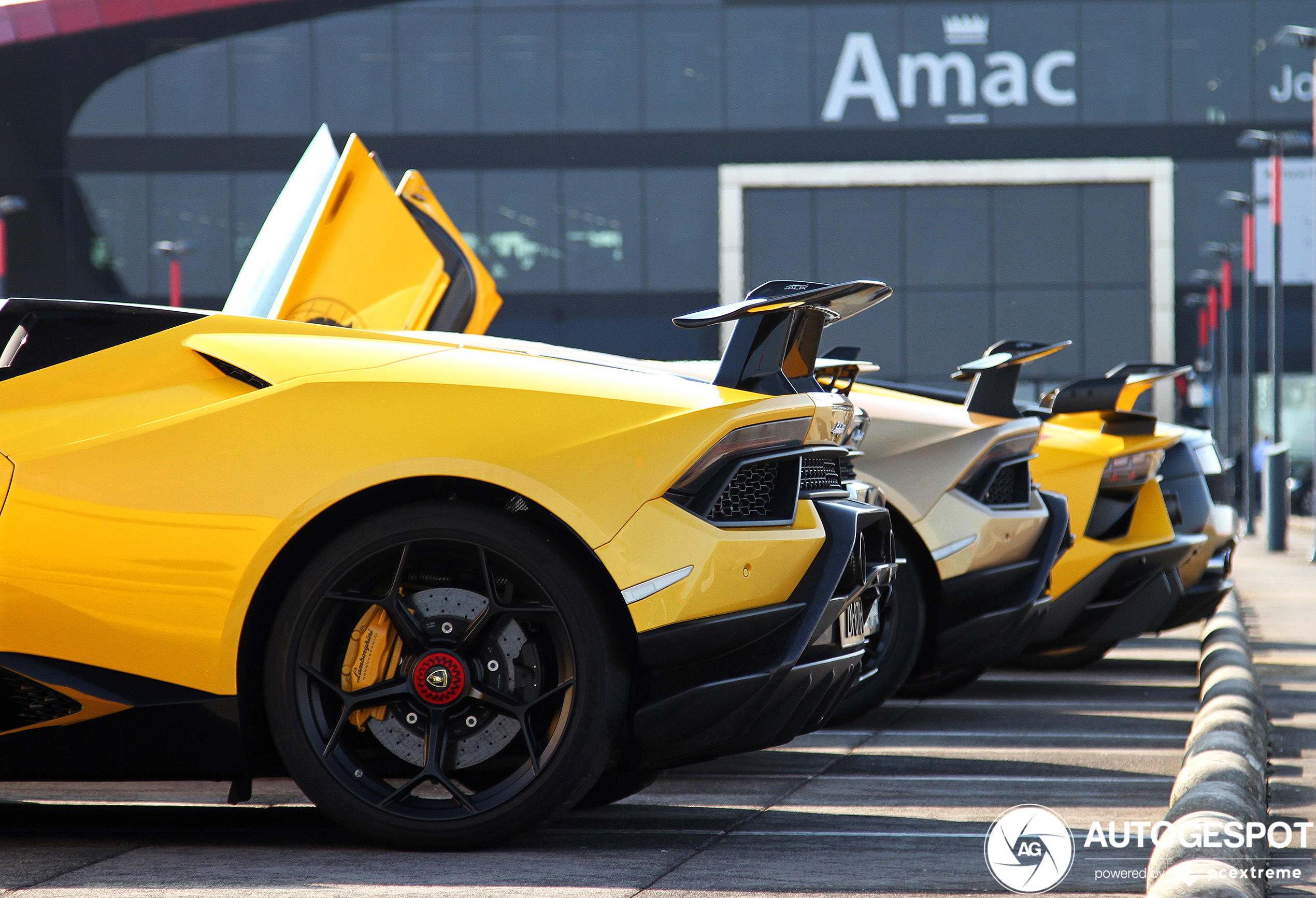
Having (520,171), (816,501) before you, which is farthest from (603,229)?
(816,501)

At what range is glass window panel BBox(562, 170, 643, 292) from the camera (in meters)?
39.1

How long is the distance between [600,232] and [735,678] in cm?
3597

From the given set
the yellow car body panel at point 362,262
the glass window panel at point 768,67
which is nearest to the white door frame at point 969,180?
the glass window panel at point 768,67

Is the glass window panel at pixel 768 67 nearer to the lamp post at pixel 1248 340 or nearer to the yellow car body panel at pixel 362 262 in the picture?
the lamp post at pixel 1248 340

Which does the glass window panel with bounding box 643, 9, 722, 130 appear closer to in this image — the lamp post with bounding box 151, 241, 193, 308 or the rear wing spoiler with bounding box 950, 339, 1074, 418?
the lamp post with bounding box 151, 241, 193, 308

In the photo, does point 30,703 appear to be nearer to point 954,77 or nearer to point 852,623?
point 852,623

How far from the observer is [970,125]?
127 ft

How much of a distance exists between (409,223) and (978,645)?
2.64 metres

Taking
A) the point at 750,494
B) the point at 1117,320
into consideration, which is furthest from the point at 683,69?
the point at 750,494

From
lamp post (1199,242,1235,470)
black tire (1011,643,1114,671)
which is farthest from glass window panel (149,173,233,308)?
black tire (1011,643,1114,671)

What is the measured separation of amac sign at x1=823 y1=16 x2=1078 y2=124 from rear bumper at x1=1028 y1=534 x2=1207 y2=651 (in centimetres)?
3260

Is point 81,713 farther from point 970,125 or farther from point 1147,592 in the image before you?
point 970,125

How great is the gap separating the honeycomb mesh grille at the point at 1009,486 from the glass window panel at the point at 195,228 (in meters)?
34.6

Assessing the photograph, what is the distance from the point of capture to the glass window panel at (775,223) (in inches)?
1542
